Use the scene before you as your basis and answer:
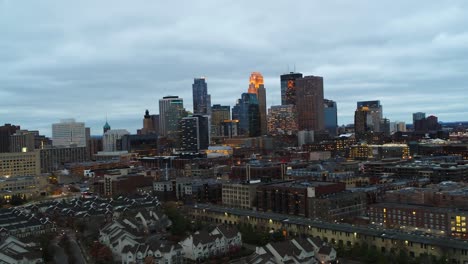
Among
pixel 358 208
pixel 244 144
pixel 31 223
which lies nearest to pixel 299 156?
pixel 244 144

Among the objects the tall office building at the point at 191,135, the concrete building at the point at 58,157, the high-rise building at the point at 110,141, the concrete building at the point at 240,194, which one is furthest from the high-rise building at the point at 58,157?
the concrete building at the point at 240,194

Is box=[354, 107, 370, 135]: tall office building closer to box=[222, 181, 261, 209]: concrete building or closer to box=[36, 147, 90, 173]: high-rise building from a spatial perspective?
box=[36, 147, 90, 173]: high-rise building

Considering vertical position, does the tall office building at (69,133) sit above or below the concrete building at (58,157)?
above

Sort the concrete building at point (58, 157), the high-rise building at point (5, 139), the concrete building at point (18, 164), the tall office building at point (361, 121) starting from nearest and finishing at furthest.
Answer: the concrete building at point (18, 164) < the concrete building at point (58, 157) < the high-rise building at point (5, 139) < the tall office building at point (361, 121)

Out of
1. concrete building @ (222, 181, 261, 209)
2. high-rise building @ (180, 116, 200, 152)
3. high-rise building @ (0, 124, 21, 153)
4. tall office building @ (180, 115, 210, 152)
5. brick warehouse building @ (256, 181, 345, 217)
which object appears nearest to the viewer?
brick warehouse building @ (256, 181, 345, 217)

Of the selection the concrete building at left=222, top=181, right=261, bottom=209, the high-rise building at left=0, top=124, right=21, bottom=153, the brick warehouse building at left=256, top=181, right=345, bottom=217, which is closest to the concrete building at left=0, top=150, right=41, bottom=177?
the concrete building at left=222, top=181, right=261, bottom=209

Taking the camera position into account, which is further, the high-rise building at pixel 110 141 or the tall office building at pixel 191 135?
the high-rise building at pixel 110 141

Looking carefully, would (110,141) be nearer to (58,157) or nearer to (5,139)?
(5,139)

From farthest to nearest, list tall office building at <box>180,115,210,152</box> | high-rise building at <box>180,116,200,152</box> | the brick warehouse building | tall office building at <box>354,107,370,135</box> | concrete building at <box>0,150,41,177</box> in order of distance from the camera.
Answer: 1. tall office building at <box>354,107,370,135</box>
2. high-rise building at <box>180,116,200,152</box>
3. tall office building at <box>180,115,210,152</box>
4. concrete building at <box>0,150,41,177</box>
5. the brick warehouse building

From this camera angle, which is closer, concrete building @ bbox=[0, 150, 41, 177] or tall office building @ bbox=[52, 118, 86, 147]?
concrete building @ bbox=[0, 150, 41, 177]

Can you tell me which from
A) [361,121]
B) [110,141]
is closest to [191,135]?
[110,141]

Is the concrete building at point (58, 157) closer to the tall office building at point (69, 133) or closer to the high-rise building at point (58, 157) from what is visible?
the high-rise building at point (58, 157)

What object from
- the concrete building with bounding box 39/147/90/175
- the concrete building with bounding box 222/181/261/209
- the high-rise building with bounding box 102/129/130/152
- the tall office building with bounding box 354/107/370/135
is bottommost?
the concrete building with bounding box 222/181/261/209
